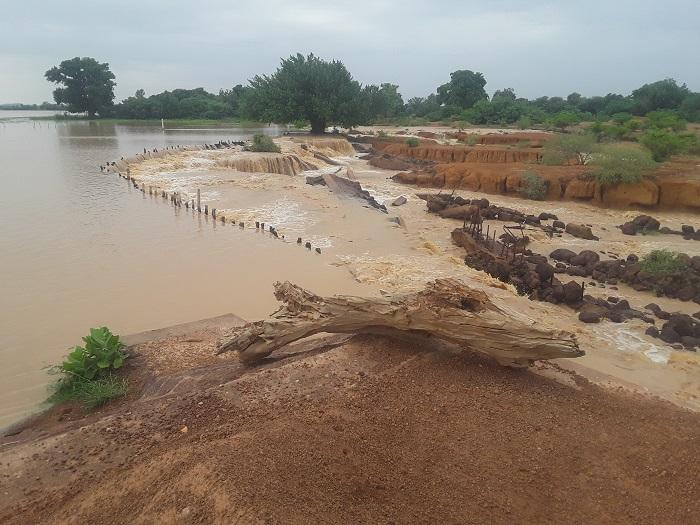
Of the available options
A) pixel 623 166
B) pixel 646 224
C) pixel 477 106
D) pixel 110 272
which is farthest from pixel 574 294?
pixel 477 106

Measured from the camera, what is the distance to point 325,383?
15.4 ft

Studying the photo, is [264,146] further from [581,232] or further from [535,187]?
[581,232]

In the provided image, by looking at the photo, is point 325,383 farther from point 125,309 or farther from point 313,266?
point 313,266

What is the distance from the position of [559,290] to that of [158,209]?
42.4 feet

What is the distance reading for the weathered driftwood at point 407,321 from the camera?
4.94 metres

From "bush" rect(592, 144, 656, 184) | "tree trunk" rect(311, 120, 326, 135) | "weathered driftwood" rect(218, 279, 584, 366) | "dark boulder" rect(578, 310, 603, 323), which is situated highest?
"tree trunk" rect(311, 120, 326, 135)

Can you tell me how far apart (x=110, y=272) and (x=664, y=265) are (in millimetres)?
12084

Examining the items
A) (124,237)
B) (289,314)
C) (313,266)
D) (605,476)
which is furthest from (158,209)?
(605,476)

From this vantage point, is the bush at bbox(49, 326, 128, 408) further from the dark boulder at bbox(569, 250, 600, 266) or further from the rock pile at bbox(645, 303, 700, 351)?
the dark boulder at bbox(569, 250, 600, 266)

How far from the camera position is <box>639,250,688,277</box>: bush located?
34.6ft

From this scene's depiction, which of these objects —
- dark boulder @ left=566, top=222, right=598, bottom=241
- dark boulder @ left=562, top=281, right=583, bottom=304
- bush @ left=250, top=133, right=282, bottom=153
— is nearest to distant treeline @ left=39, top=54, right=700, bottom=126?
bush @ left=250, top=133, right=282, bottom=153

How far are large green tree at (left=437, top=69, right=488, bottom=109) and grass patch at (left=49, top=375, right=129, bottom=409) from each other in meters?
68.9

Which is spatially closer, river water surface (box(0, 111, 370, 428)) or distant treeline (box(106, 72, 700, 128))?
river water surface (box(0, 111, 370, 428))

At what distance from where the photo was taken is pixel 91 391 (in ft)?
17.9
